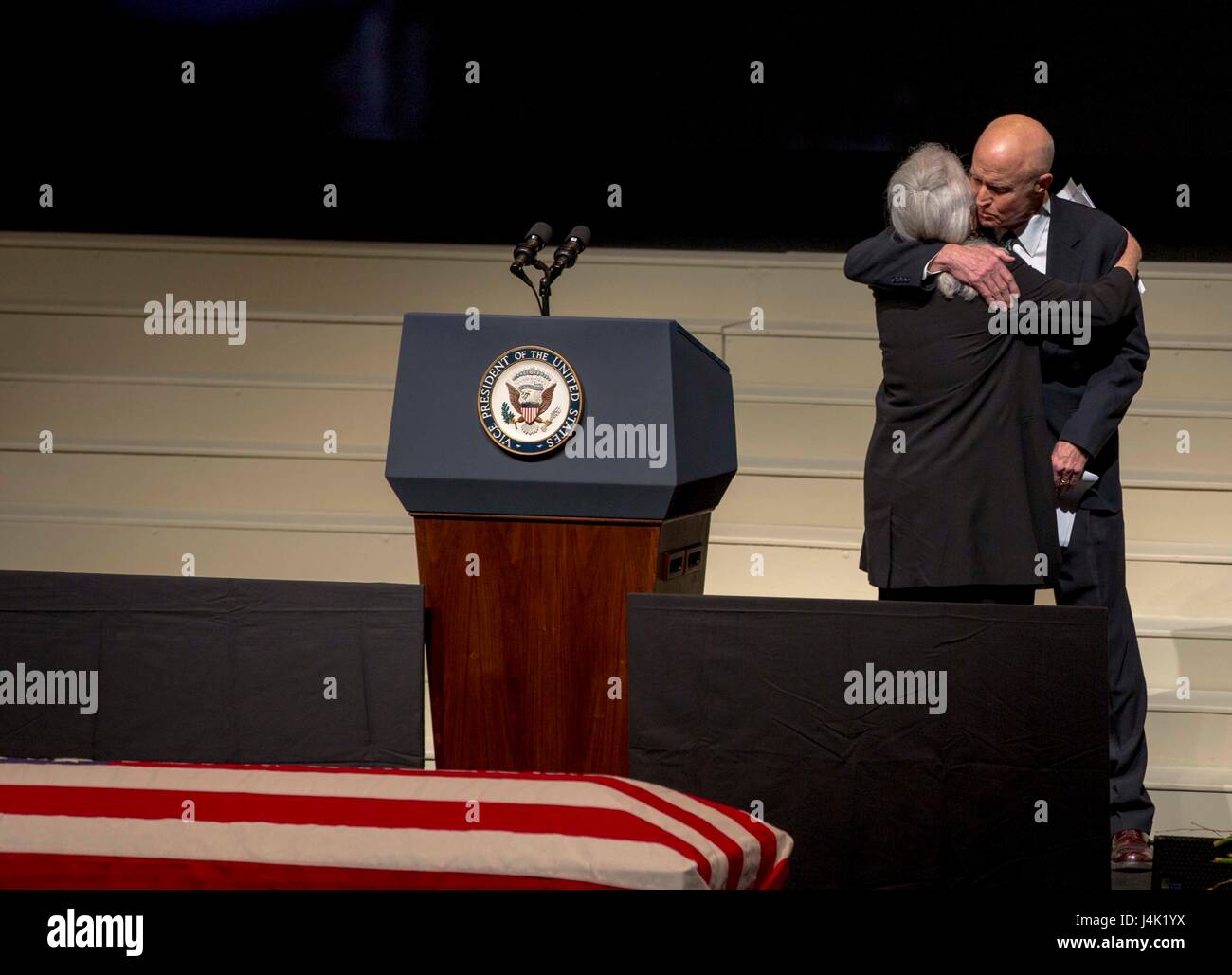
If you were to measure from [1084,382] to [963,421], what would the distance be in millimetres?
383

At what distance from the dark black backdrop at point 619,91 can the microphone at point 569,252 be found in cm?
146

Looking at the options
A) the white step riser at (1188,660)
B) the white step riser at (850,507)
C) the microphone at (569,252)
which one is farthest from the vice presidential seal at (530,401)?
the white step riser at (1188,660)

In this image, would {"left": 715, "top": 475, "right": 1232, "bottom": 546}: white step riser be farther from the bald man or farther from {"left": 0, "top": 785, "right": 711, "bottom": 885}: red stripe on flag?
{"left": 0, "top": 785, "right": 711, "bottom": 885}: red stripe on flag

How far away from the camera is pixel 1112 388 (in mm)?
2502

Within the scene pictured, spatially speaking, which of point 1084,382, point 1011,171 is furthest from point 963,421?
point 1011,171

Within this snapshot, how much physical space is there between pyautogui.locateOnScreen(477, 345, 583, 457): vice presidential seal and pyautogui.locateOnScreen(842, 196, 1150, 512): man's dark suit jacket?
67 cm

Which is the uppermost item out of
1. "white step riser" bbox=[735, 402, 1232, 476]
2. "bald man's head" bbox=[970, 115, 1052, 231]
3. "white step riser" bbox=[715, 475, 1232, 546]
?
"bald man's head" bbox=[970, 115, 1052, 231]

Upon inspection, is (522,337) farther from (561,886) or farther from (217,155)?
(217,155)

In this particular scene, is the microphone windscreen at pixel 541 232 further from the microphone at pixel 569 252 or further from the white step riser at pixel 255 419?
the white step riser at pixel 255 419

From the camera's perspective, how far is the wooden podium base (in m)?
2.14

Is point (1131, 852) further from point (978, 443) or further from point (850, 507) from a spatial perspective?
point (850, 507)

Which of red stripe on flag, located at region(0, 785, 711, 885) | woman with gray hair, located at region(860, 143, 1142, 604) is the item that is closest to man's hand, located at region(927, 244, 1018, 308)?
woman with gray hair, located at region(860, 143, 1142, 604)

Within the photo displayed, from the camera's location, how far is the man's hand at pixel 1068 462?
2.48 m
